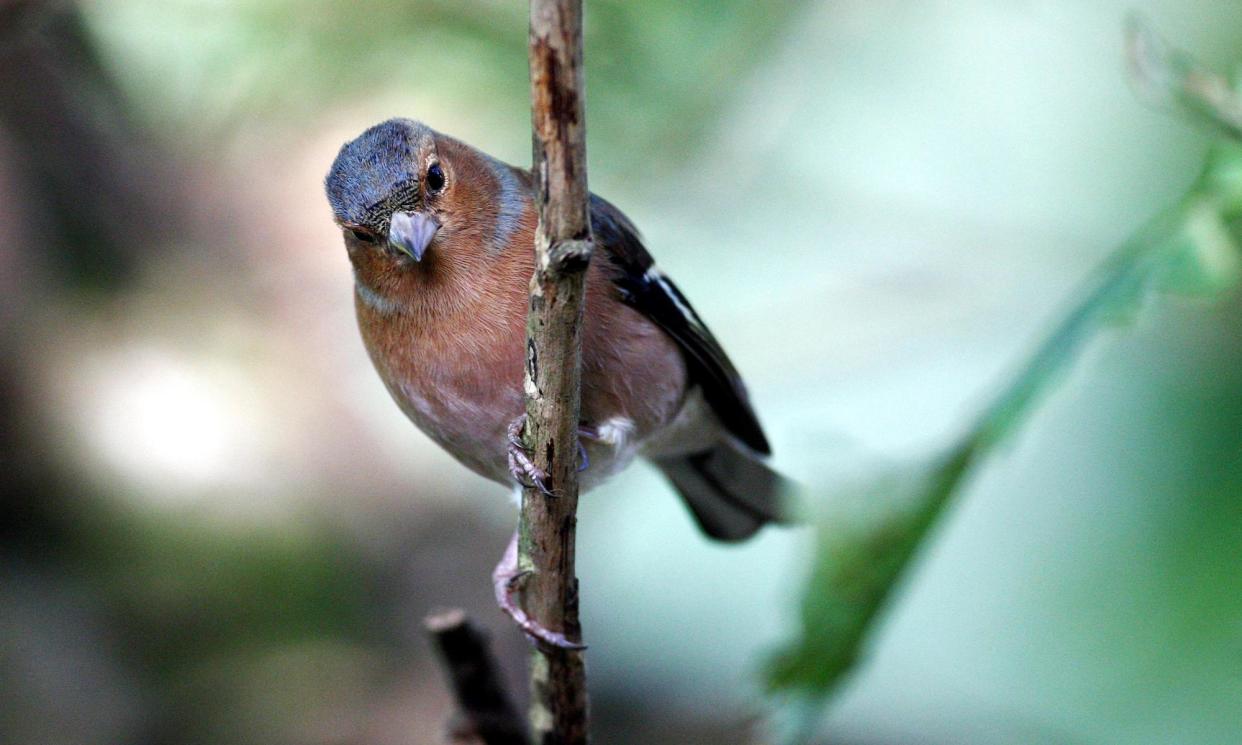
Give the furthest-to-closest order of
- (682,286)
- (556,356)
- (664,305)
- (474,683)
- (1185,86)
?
1. (682,286)
2. (664,305)
3. (474,683)
4. (1185,86)
5. (556,356)

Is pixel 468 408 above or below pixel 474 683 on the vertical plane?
above

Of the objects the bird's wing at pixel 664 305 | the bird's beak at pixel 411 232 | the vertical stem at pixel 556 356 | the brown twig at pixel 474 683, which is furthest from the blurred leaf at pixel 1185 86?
the brown twig at pixel 474 683

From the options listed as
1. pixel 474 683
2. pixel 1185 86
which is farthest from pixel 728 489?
pixel 1185 86

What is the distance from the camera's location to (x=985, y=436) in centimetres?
283

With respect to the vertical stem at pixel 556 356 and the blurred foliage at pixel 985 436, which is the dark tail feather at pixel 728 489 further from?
the vertical stem at pixel 556 356

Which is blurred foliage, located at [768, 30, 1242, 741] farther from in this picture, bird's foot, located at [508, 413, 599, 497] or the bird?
bird's foot, located at [508, 413, 599, 497]

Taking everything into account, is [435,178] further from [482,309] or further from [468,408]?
[468,408]

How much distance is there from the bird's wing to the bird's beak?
0.50 metres

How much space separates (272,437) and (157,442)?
52 centimetres

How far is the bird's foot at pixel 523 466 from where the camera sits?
2592mm

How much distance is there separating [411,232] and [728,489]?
1666 millimetres

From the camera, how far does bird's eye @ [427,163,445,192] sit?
307 centimetres

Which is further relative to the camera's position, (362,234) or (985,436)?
(362,234)

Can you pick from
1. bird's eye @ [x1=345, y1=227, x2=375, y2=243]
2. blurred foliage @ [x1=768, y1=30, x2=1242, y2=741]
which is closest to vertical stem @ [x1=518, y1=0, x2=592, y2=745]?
blurred foliage @ [x1=768, y1=30, x2=1242, y2=741]
